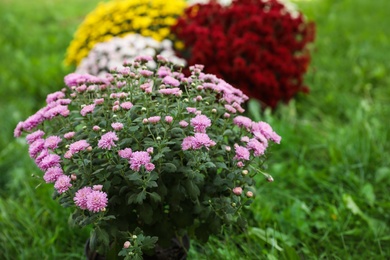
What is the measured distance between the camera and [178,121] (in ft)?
5.53

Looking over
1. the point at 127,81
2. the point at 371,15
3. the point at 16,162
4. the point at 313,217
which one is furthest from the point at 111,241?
the point at 371,15

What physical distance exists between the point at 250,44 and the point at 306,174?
1186 millimetres

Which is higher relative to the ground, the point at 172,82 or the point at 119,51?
the point at 172,82

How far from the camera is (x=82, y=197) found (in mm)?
1436

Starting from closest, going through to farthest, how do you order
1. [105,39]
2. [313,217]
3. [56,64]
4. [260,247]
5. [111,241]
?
1. [111,241]
2. [260,247]
3. [313,217]
4. [105,39]
5. [56,64]

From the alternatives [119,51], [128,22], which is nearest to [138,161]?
[119,51]

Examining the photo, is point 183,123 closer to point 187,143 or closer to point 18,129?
point 187,143

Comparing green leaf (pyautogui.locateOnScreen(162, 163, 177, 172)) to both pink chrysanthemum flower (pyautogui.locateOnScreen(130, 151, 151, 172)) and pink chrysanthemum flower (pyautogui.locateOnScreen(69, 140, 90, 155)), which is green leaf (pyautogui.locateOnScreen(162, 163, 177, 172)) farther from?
pink chrysanthemum flower (pyautogui.locateOnScreen(69, 140, 90, 155))

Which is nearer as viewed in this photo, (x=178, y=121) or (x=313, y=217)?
(x=178, y=121)

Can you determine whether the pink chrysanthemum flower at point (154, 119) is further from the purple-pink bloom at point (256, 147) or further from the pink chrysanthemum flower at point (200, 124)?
A: the purple-pink bloom at point (256, 147)

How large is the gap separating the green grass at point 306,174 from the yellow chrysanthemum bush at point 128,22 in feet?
1.97

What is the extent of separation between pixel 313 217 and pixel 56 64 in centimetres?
329

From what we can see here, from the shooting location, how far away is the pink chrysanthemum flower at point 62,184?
1.45 metres

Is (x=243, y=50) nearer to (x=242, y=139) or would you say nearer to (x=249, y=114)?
(x=249, y=114)
